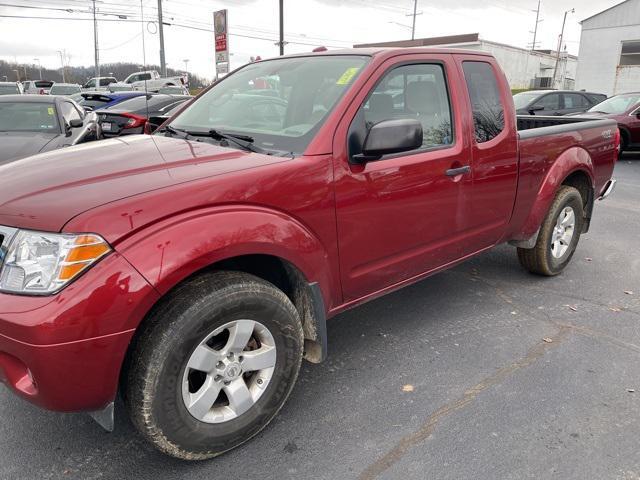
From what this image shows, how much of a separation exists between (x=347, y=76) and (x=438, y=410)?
1.83 m

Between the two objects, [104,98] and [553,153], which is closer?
[553,153]

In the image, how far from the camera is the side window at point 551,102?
13.5 metres

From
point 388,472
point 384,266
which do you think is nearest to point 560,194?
point 384,266

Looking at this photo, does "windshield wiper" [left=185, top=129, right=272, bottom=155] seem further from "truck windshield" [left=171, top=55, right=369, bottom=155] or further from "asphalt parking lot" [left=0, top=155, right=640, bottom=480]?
"asphalt parking lot" [left=0, top=155, right=640, bottom=480]

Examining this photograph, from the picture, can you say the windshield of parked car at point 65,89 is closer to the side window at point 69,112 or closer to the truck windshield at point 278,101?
the side window at point 69,112

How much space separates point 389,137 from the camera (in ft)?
8.25

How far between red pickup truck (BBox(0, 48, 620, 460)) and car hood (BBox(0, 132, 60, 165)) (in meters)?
3.85

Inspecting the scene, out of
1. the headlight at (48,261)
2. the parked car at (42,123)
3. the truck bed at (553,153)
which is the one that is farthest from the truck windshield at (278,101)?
the parked car at (42,123)

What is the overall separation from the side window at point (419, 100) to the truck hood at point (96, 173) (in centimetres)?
83

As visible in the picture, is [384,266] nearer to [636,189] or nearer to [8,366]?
[8,366]

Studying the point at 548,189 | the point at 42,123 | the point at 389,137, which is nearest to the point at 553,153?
the point at 548,189

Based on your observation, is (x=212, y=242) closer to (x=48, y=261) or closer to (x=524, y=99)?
(x=48, y=261)

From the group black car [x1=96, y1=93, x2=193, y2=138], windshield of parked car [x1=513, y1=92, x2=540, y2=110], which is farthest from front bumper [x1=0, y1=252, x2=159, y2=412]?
windshield of parked car [x1=513, y1=92, x2=540, y2=110]

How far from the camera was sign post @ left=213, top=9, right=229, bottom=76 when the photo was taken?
47.3 ft
